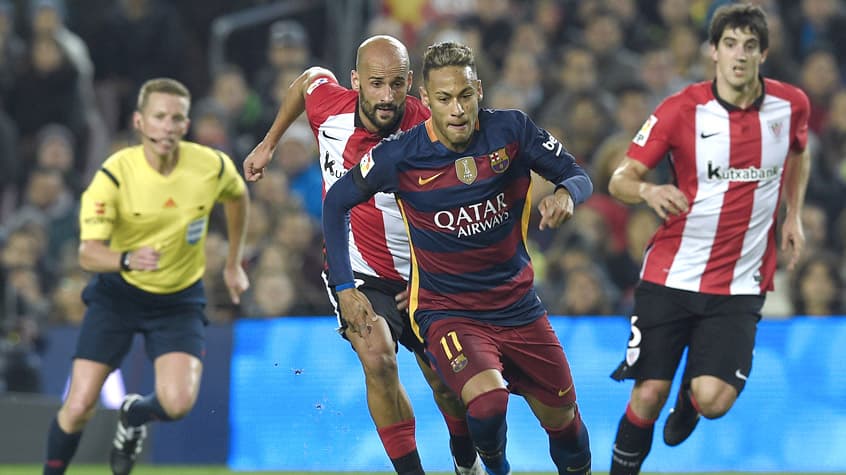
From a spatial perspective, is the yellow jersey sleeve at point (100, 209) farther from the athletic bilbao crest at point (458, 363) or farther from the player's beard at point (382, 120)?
the athletic bilbao crest at point (458, 363)

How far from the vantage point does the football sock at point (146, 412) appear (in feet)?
30.2

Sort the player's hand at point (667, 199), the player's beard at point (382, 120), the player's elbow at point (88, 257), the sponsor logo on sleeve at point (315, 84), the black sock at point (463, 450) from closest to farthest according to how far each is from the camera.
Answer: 1. the player's hand at point (667, 199)
2. the player's beard at point (382, 120)
3. the black sock at point (463, 450)
4. the sponsor logo on sleeve at point (315, 84)
5. the player's elbow at point (88, 257)

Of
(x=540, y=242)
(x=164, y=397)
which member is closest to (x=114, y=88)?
(x=540, y=242)

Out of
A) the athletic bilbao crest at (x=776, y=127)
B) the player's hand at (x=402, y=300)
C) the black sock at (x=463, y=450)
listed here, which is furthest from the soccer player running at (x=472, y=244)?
the athletic bilbao crest at (x=776, y=127)

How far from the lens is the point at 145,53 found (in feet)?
49.9

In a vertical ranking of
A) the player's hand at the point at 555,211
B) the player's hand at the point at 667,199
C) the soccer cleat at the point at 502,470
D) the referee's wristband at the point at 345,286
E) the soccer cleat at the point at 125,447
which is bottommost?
the soccer cleat at the point at 125,447

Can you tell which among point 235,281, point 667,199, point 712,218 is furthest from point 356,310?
point 235,281

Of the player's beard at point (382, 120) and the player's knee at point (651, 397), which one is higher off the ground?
the player's beard at point (382, 120)

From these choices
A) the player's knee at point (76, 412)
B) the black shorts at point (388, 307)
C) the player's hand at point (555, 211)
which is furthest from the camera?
the player's knee at point (76, 412)

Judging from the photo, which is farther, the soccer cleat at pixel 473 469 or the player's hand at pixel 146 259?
the player's hand at pixel 146 259

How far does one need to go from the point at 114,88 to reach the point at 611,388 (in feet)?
24.1

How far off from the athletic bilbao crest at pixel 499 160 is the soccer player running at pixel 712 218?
99cm

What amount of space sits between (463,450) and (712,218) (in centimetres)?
184

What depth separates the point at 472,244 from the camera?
7121 mm
